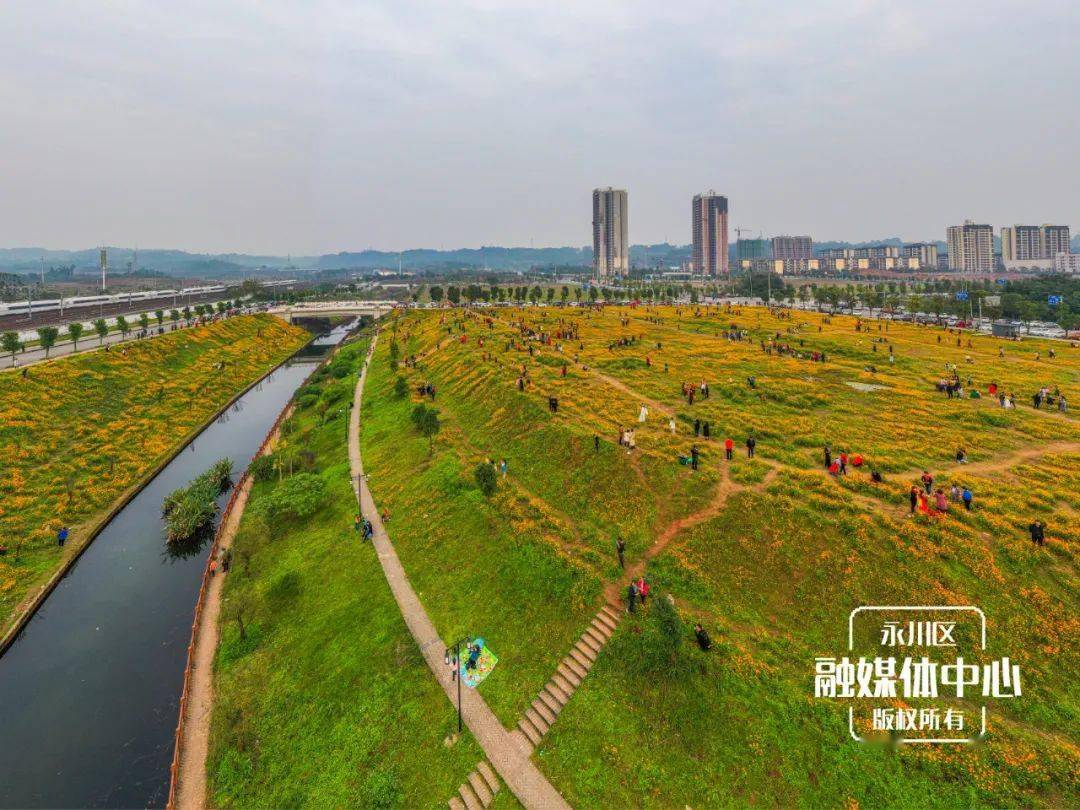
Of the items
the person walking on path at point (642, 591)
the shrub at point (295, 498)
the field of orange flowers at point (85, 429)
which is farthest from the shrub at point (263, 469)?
the person walking on path at point (642, 591)

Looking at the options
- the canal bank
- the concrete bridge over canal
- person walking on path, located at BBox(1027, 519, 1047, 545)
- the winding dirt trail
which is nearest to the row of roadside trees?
the canal bank

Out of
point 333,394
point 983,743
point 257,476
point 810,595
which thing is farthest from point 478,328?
point 983,743

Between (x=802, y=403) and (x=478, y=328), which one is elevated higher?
(x=478, y=328)

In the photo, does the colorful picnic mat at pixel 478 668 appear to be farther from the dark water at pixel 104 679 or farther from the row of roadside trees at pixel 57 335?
the row of roadside trees at pixel 57 335

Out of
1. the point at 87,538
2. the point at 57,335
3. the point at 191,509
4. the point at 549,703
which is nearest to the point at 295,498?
the point at 191,509

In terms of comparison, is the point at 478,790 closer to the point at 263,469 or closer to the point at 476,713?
the point at 476,713

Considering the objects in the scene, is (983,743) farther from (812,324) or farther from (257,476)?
(812,324)

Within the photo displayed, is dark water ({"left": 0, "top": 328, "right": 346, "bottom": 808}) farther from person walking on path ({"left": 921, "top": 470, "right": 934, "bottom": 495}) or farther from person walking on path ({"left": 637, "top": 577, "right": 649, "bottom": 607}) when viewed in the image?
person walking on path ({"left": 921, "top": 470, "right": 934, "bottom": 495})
